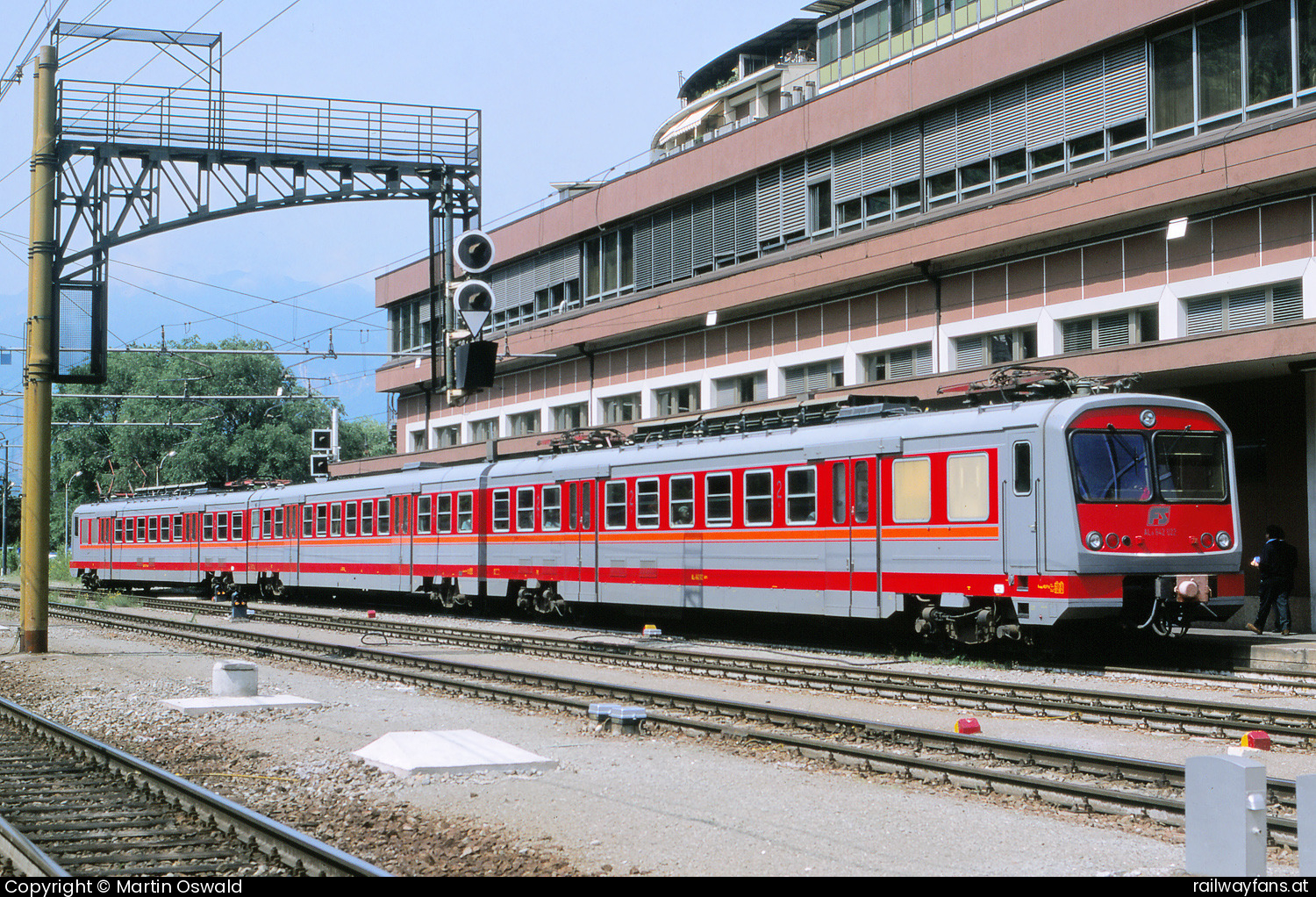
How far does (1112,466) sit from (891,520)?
2.99 meters

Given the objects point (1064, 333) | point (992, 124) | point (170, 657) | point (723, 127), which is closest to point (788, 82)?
point (723, 127)

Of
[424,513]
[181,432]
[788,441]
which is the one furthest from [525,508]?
[181,432]

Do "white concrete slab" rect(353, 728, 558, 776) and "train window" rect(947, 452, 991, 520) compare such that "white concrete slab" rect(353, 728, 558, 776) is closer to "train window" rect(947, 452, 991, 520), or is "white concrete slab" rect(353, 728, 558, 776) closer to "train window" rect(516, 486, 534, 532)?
"train window" rect(947, 452, 991, 520)

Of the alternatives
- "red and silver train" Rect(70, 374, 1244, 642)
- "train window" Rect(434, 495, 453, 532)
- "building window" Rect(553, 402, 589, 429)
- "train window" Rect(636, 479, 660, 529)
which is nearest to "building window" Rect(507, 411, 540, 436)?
"building window" Rect(553, 402, 589, 429)

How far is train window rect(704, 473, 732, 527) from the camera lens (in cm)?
2078

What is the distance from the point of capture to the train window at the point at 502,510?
26.2 m

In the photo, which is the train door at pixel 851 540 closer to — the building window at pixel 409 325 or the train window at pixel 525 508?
the train window at pixel 525 508

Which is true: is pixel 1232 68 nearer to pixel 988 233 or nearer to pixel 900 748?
pixel 988 233

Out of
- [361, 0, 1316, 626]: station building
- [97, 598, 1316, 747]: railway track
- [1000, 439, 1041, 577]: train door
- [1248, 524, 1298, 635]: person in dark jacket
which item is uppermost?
[361, 0, 1316, 626]: station building

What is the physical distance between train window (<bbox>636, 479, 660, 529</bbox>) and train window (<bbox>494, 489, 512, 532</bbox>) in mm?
4211

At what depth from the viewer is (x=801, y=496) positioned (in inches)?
757
